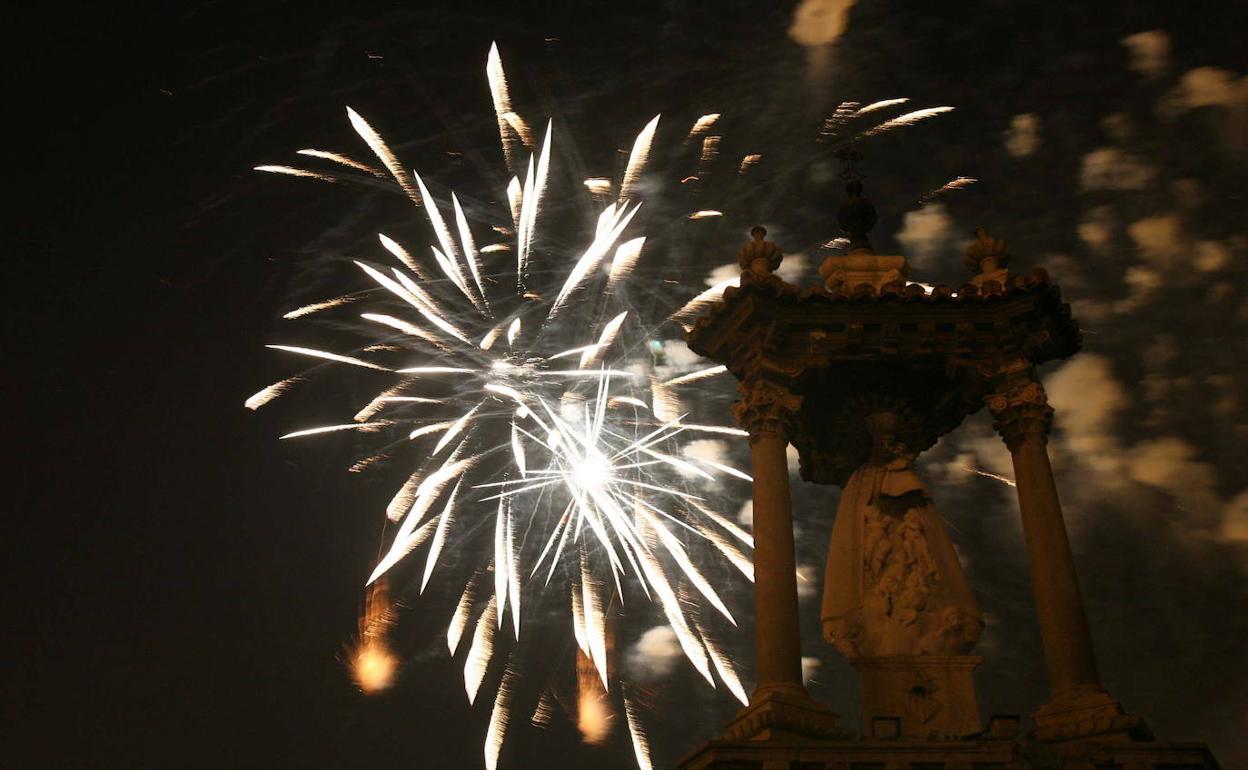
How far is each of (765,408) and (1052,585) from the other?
4.46 metres

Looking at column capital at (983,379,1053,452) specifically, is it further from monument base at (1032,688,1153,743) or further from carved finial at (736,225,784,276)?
monument base at (1032,688,1153,743)

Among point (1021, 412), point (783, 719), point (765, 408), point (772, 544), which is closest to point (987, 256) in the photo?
point (1021, 412)

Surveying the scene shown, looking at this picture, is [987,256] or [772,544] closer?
[772,544]

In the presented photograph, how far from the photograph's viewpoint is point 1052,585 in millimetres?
17344

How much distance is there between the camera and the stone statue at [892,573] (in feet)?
59.2

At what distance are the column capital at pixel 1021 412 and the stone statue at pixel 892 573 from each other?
4.85ft

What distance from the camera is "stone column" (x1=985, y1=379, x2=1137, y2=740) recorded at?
15977 millimetres

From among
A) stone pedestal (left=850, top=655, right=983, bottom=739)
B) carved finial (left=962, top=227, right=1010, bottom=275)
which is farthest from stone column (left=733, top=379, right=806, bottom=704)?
carved finial (left=962, top=227, right=1010, bottom=275)

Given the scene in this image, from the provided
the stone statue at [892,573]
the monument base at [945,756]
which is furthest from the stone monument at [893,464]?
the monument base at [945,756]

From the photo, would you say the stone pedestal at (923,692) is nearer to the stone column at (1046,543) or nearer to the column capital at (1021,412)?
the stone column at (1046,543)

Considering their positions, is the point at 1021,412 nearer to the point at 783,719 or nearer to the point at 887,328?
the point at 887,328

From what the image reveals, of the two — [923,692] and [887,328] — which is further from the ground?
[887,328]

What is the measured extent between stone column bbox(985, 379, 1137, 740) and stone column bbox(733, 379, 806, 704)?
9.96 ft

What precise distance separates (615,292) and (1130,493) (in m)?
15.7
